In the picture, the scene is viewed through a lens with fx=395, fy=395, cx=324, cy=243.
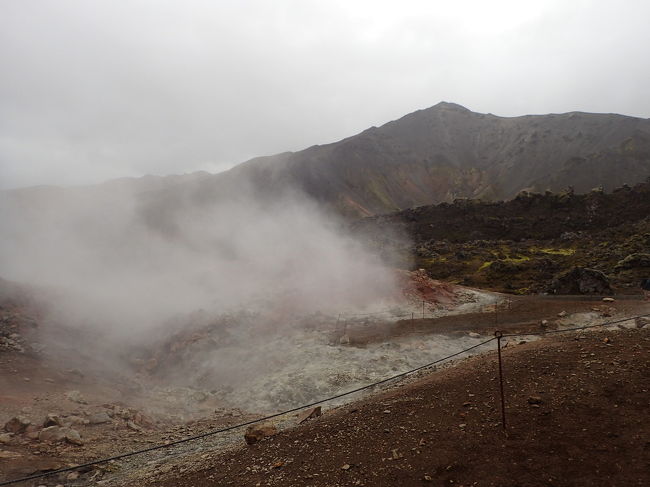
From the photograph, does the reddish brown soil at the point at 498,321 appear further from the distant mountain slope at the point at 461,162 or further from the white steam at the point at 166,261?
the distant mountain slope at the point at 461,162

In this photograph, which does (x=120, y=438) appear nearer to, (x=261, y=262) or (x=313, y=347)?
(x=313, y=347)

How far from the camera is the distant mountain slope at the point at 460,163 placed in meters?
104

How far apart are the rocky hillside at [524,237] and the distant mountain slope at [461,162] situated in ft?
99.8

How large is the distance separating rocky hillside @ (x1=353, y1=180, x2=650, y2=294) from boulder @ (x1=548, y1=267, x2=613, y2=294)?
18.7ft

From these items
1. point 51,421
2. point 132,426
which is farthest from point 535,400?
point 51,421

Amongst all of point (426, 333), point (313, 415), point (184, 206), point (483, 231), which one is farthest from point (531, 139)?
point (313, 415)

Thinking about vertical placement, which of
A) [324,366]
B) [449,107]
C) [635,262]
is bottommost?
[635,262]

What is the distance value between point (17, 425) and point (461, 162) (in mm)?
146109

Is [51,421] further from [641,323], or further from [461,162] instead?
[461,162]

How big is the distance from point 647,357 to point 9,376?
700 inches

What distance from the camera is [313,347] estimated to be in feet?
54.2

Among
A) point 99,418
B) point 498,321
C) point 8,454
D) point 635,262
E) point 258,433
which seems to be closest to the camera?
point 8,454

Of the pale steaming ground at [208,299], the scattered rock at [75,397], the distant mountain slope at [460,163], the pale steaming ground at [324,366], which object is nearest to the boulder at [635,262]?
the pale steaming ground at [208,299]

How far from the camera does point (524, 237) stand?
69.2 meters
